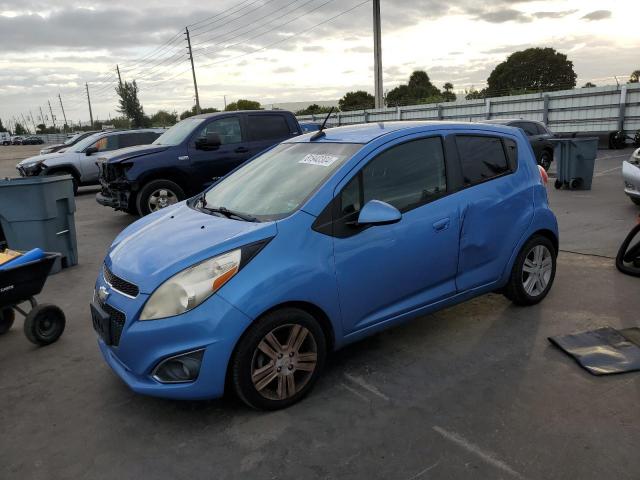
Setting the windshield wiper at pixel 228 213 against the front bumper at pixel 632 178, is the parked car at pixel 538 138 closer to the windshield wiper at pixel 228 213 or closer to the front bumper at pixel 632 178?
the front bumper at pixel 632 178

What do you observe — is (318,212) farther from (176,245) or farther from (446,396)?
(446,396)

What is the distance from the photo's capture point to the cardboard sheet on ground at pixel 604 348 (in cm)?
339

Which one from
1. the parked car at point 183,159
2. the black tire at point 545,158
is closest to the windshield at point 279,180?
the parked car at point 183,159

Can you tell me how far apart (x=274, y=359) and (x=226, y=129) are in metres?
7.10

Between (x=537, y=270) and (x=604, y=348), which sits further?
(x=537, y=270)

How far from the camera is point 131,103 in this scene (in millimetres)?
64500

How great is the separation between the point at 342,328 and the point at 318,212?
29.9 inches

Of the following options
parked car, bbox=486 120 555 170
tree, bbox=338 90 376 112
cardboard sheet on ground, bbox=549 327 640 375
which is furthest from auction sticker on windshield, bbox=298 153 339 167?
tree, bbox=338 90 376 112

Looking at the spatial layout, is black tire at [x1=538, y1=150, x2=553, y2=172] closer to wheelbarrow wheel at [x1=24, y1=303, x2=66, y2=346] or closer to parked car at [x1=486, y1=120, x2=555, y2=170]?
parked car at [x1=486, y1=120, x2=555, y2=170]

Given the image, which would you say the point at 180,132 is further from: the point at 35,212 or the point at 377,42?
the point at 377,42

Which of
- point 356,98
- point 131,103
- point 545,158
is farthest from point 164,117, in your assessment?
point 545,158

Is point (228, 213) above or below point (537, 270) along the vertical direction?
above

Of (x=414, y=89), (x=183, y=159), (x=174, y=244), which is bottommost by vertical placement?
(x=174, y=244)

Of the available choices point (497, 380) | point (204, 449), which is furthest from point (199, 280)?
point (497, 380)
